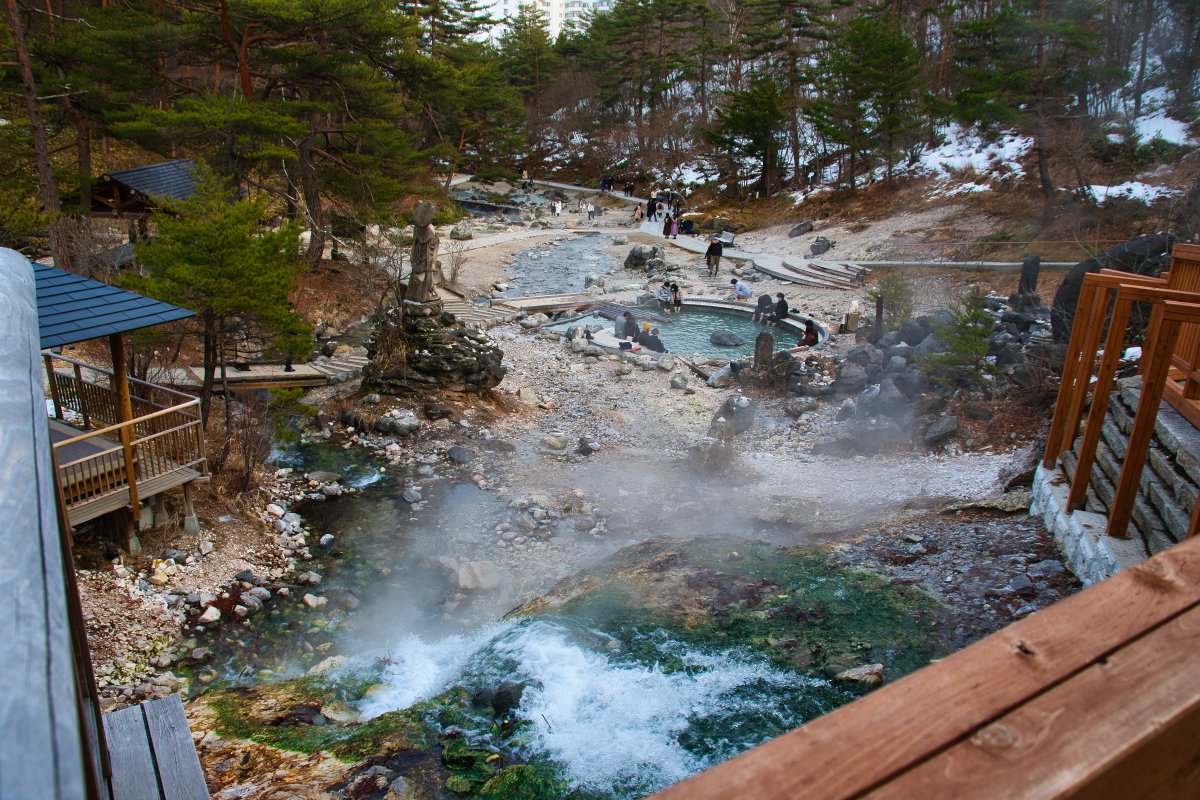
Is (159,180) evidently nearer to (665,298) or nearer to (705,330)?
(665,298)

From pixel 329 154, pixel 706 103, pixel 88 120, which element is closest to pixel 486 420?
pixel 329 154

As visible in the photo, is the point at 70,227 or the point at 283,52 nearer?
the point at 70,227

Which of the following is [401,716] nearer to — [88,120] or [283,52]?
[283,52]

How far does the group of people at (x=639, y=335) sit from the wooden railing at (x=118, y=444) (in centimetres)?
1111

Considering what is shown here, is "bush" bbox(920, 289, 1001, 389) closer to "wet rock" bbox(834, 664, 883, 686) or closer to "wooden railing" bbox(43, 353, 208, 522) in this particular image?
"wet rock" bbox(834, 664, 883, 686)

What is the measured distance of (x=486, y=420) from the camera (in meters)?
15.0

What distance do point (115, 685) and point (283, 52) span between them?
18061mm

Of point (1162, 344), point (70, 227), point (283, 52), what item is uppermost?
point (283, 52)

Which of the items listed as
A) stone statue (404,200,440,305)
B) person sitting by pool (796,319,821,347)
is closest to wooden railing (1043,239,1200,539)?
person sitting by pool (796,319,821,347)

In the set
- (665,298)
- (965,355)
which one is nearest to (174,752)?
(965,355)

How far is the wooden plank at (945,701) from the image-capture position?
766 millimetres

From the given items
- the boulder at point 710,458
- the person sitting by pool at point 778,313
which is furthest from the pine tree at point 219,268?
the person sitting by pool at point 778,313

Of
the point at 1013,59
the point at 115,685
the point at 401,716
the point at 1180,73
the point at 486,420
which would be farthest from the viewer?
Answer: the point at 1180,73

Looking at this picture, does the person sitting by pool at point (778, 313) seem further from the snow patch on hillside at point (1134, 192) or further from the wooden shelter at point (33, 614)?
the wooden shelter at point (33, 614)
